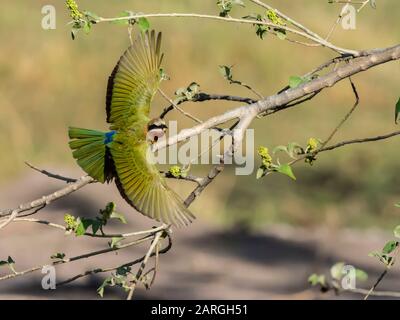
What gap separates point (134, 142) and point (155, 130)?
42 millimetres

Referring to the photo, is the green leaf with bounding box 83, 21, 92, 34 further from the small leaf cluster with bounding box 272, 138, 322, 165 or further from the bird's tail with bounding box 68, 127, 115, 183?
the small leaf cluster with bounding box 272, 138, 322, 165

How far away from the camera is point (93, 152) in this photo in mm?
1987

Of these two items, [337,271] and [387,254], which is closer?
[337,271]

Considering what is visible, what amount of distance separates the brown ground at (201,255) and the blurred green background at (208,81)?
1.21ft

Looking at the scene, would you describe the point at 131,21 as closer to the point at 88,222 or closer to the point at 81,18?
the point at 81,18

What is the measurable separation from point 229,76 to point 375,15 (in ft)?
15.2

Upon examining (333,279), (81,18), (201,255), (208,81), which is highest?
(208,81)

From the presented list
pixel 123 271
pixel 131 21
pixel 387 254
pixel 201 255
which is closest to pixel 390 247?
pixel 387 254

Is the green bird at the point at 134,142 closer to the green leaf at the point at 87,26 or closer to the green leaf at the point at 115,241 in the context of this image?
the green leaf at the point at 115,241

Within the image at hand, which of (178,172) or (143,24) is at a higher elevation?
(143,24)

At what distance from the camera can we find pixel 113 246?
74.0 inches

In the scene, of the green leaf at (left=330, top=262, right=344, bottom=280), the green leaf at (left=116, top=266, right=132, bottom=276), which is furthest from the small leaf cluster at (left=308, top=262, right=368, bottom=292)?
the green leaf at (left=116, top=266, right=132, bottom=276)
